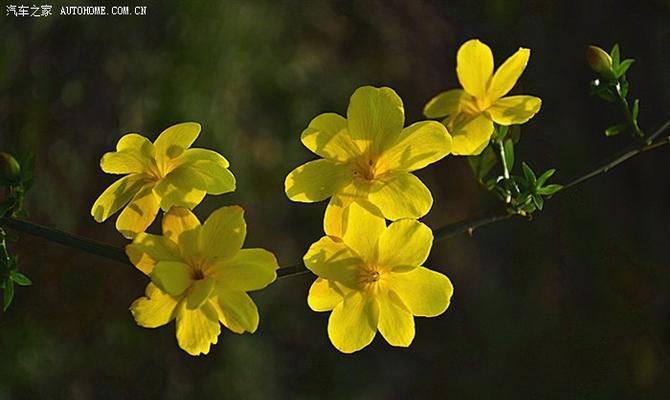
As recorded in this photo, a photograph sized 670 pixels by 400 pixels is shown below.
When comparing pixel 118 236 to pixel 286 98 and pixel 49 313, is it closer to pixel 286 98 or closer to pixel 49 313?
pixel 49 313

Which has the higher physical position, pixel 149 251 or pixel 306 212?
pixel 149 251

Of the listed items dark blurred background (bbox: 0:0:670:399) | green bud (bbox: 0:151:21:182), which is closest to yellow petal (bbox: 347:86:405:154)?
green bud (bbox: 0:151:21:182)

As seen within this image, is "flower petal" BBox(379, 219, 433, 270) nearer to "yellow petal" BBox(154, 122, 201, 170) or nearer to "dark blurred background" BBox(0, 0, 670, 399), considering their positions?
"yellow petal" BBox(154, 122, 201, 170)

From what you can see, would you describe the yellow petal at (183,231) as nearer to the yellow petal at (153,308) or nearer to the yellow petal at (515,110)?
the yellow petal at (153,308)

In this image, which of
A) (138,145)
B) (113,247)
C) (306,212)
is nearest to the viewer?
(113,247)

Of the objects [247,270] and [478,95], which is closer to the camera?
[247,270]

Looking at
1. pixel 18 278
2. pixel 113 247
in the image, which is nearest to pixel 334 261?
pixel 113 247

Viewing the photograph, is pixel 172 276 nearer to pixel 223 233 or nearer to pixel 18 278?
pixel 223 233

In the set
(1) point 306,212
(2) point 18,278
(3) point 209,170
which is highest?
(3) point 209,170
